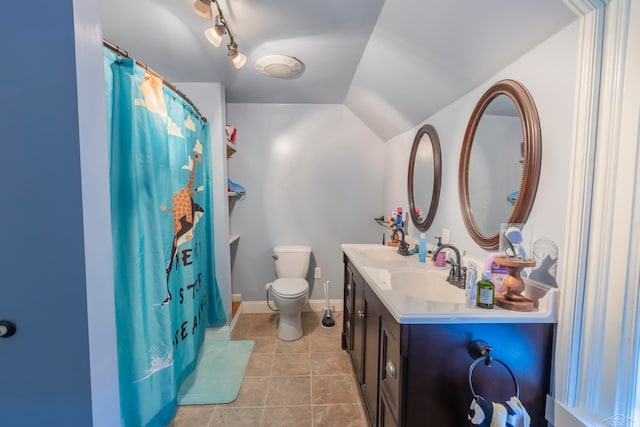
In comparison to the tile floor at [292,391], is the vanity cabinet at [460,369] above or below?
above

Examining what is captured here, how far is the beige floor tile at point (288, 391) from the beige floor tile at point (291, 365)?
0.16 ft

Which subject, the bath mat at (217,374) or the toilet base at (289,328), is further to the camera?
the toilet base at (289,328)

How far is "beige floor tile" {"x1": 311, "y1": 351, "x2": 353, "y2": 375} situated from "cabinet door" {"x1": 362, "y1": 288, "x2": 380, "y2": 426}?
1.41 feet

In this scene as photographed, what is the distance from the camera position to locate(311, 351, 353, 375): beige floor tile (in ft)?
6.06

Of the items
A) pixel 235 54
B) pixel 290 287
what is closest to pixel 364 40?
pixel 235 54

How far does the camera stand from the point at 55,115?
0.65m

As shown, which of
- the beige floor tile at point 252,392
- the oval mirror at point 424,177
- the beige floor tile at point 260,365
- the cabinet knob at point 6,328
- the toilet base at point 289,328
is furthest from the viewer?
the toilet base at point 289,328

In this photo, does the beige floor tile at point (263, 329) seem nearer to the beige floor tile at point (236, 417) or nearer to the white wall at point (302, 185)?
the white wall at point (302, 185)

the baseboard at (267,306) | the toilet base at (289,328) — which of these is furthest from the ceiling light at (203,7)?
the baseboard at (267,306)

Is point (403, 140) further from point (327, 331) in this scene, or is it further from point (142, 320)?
point (142, 320)

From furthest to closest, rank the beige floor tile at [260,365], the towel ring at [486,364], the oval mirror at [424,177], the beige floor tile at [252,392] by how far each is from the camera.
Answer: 1. the beige floor tile at [260,365]
2. the oval mirror at [424,177]
3. the beige floor tile at [252,392]
4. the towel ring at [486,364]

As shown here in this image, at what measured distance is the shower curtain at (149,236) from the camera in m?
1.15

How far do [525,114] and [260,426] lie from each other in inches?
78.7

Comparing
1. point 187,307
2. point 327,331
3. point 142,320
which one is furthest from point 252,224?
point 142,320
